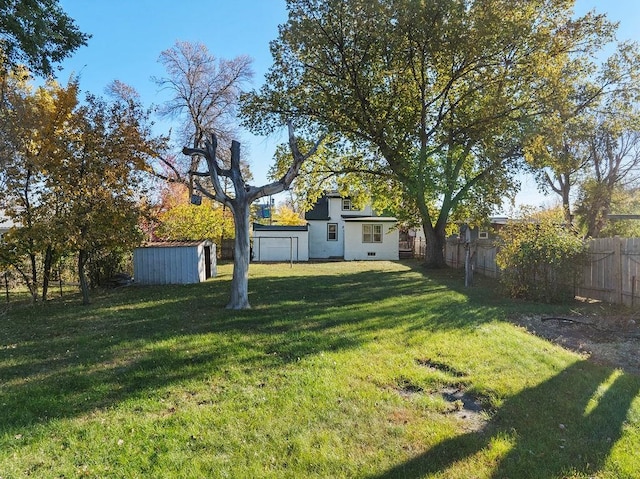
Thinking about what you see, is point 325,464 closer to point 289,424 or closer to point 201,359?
point 289,424

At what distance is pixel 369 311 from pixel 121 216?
6.57m

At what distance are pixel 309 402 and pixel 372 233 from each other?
2468 centimetres

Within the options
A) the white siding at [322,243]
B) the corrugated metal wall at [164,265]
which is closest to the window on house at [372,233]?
the white siding at [322,243]

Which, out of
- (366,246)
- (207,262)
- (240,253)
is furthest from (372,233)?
(240,253)

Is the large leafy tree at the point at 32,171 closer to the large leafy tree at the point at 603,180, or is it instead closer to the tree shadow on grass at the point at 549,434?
the tree shadow on grass at the point at 549,434

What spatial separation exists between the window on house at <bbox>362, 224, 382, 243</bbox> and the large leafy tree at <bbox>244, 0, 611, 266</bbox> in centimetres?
970

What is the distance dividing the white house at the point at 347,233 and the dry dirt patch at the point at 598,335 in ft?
62.6

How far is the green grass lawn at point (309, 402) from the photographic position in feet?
9.97

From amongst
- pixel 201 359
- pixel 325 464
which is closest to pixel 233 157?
pixel 201 359

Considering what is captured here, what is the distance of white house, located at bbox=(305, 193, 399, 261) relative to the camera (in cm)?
2809

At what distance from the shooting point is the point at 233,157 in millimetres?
9453

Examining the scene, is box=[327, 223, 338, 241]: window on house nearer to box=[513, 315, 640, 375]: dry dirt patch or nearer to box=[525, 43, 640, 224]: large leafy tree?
box=[525, 43, 640, 224]: large leafy tree

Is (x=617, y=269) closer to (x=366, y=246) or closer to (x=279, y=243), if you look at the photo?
(x=366, y=246)

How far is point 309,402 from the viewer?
4035 mm
